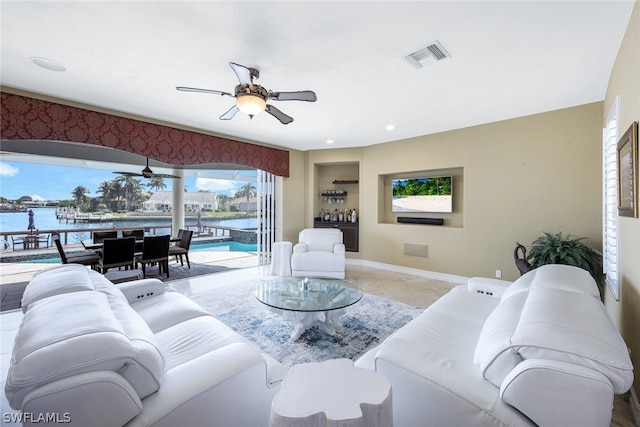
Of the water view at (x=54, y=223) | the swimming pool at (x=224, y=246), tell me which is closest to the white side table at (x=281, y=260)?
the swimming pool at (x=224, y=246)

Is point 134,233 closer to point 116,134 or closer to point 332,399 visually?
point 116,134

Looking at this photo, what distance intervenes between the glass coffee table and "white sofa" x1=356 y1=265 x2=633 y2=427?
3.30ft

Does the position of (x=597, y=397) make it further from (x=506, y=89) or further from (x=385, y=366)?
(x=506, y=89)

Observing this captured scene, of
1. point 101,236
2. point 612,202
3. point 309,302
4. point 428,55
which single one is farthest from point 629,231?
point 101,236

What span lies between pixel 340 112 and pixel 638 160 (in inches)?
115

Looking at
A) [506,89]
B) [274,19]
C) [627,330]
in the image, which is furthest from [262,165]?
[627,330]

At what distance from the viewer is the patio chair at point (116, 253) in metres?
4.07

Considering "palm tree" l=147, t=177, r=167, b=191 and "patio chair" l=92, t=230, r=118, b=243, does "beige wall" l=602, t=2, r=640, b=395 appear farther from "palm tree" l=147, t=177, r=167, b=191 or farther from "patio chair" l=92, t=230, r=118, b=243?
"palm tree" l=147, t=177, r=167, b=191

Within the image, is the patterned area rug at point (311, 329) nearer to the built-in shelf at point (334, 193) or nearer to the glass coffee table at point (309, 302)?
the glass coffee table at point (309, 302)

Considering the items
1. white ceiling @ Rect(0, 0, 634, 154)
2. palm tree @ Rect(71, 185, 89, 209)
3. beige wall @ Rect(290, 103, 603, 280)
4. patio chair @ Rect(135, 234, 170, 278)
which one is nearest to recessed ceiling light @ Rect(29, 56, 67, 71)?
white ceiling @ Rect(0, 0, 634, 154)

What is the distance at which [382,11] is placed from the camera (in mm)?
1852

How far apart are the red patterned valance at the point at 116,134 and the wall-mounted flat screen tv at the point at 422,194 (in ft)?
9.43

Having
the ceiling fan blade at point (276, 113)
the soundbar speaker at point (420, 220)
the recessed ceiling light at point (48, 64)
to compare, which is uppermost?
the recessed ceiling light at point (48, 64)

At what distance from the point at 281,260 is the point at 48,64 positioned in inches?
148
